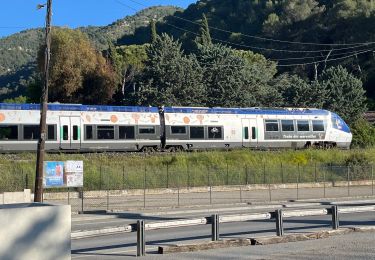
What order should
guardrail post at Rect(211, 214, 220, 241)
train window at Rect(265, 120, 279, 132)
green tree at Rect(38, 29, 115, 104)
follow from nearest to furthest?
guardrail post at Rect(211, 214, 220, 241), train window at Rect(265, 120, 279, 132), green tree at Rect(38, 29, 115, 104)

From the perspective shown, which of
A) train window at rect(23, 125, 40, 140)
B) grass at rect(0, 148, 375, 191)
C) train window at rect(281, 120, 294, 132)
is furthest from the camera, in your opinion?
train window at rect(281, 120, 294, 132)

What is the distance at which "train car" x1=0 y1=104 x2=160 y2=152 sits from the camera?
38531 mm

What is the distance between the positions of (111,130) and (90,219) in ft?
52.5

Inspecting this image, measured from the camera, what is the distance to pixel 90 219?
26219 mm

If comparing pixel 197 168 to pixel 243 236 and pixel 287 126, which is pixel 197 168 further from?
pixel 243 236

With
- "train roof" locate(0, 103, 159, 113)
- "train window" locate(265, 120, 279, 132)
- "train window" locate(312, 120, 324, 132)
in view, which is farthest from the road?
"train window" locate(312, 120, 324, 132)

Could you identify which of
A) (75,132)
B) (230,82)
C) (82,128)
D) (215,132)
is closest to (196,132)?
(215,132)

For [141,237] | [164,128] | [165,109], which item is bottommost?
[141,237]

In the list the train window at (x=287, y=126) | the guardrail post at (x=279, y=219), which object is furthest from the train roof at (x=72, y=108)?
the guardrail post at (x=279, y=219)

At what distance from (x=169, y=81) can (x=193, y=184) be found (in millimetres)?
27563

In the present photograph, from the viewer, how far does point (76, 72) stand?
217ft

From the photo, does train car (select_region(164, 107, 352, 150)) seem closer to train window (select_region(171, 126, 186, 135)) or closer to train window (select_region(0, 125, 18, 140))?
train window (select_region(171, 126, 186, 135))

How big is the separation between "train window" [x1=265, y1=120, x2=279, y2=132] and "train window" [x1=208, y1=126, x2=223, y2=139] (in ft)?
12.7

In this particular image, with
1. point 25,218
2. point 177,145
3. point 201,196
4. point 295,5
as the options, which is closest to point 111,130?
point 177,145
